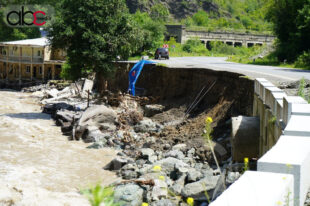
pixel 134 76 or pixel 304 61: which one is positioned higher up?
pixel 304 61

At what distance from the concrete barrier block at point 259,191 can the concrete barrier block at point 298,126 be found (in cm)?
167

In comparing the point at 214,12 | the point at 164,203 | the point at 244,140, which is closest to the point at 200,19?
the point at 214,12

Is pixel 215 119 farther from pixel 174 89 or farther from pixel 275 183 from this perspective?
pixel 275 183

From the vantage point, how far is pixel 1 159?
17672 millimetres

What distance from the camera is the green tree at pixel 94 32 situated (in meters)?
27.8

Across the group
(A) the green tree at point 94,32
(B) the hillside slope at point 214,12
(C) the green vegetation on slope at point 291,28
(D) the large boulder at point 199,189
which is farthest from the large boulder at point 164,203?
(B) the hillside slope at point 214,12

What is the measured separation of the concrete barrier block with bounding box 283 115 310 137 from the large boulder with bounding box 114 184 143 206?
668 cm

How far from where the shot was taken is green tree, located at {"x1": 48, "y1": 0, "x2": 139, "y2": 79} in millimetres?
27844

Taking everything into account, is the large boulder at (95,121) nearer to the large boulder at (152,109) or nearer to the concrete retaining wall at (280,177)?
the large boulder at (152,109)

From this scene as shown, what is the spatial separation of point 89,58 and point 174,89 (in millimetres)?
6533

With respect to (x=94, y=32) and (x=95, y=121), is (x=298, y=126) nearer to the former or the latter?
(x=95, y=121)

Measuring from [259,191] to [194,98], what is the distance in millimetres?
20819

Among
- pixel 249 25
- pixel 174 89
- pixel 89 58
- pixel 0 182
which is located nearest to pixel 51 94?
pixel 89 58

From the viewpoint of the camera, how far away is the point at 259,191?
3.10 m
